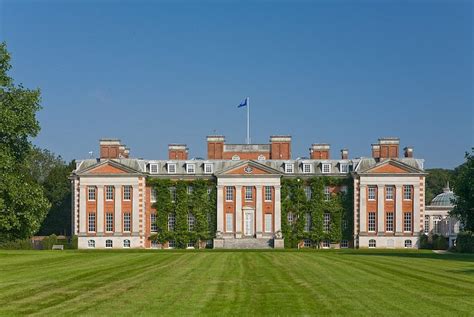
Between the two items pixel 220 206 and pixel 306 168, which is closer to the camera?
pixel 220 206

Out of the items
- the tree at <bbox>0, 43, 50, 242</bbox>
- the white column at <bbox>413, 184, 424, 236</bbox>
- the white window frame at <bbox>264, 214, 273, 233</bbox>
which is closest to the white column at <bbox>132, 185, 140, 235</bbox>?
the white window frame at <bbox>264, 214, 273, 233</bbox>

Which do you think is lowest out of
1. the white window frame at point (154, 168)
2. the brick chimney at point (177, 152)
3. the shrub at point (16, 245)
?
the shrub at point (16, 245)

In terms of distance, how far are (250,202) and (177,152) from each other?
9.27 m

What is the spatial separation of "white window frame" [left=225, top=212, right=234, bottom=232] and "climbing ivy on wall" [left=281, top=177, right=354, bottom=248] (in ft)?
14.1

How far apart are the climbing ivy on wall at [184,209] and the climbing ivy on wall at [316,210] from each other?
628cm

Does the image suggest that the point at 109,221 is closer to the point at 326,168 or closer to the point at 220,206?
the point at 220,206

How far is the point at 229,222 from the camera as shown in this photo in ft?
235

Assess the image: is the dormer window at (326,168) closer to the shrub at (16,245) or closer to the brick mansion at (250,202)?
the brick mansion at (250,202)

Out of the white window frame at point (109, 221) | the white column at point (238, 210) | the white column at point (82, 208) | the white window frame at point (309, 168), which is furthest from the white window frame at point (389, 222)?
the white column at point (82, 208)

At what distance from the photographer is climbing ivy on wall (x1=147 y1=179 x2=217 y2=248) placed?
71625mm

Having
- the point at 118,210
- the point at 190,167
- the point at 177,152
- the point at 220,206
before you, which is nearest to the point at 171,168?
the point at 190,167

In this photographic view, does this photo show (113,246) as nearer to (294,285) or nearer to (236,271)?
(236,271)

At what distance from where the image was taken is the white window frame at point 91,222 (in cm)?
7106

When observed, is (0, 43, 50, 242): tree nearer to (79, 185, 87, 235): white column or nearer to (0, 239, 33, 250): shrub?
(0, 239, 33, 250): shrub
